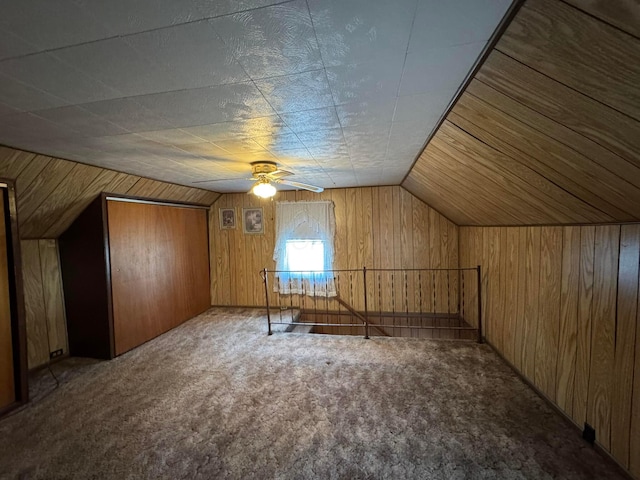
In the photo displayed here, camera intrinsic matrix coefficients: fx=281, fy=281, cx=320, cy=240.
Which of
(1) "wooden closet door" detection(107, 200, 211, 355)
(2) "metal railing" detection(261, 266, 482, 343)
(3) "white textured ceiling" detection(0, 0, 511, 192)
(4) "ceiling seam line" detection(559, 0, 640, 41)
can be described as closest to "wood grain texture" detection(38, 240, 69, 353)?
(1) "wooden closet door" detection(107, 200, 211, 355)

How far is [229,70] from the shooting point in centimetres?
127

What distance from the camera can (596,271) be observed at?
1.82 metres

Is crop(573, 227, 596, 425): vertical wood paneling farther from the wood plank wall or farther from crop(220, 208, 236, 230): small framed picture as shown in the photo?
crop(220, 208, 236, 230): small framed picture

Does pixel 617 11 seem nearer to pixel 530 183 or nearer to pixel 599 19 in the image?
pixel 599 19

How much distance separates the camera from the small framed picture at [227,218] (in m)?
5.31

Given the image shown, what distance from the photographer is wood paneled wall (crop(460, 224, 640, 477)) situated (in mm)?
1583

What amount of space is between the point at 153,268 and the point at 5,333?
5.44ft

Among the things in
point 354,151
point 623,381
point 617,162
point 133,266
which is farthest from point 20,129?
point 623,381

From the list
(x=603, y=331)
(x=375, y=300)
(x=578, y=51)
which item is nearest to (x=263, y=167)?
(x=578, y=51)

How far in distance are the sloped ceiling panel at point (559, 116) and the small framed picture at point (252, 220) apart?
3.68m

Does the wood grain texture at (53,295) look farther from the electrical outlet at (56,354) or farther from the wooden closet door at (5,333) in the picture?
the wooden closet door at (5,333)

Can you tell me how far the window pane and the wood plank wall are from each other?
7.44ft

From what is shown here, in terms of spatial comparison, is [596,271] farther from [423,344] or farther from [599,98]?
[423,344]

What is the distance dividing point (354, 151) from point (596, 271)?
1.97 m
